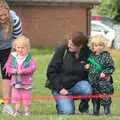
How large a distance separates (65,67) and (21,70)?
729mm

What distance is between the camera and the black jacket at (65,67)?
9906 millimetres

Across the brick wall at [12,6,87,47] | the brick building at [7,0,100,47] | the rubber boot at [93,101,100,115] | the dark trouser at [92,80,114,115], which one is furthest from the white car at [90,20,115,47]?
the dark trouser at [92,80,114,115]

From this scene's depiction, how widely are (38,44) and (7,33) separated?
2810 cm

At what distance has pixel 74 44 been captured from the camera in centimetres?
974

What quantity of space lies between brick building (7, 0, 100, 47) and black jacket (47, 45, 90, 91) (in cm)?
2759

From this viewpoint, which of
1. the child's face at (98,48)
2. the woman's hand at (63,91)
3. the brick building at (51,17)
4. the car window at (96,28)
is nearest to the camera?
the child's face at (98,48)

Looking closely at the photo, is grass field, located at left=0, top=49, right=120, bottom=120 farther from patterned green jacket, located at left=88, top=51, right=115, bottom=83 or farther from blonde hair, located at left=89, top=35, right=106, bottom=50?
blonde hair, located at left=89, top=35, right=106, bottom=50

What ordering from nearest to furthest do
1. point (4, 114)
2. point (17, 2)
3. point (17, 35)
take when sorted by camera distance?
point (4, 114)
point (17, 35)
point (17, 2)

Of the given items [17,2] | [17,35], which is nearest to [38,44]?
[17,2]

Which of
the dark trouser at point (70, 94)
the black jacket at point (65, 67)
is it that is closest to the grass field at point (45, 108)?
the dark trouser at point (70, 94)

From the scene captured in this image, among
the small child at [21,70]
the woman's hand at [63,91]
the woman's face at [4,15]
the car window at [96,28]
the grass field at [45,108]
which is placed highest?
the car window at [96,28]

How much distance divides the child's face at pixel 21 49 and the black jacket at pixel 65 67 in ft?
1.64

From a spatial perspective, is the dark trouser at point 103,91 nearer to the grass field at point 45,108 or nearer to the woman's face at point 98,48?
the grass field at point 45,108

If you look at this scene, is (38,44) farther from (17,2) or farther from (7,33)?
(7,33)
